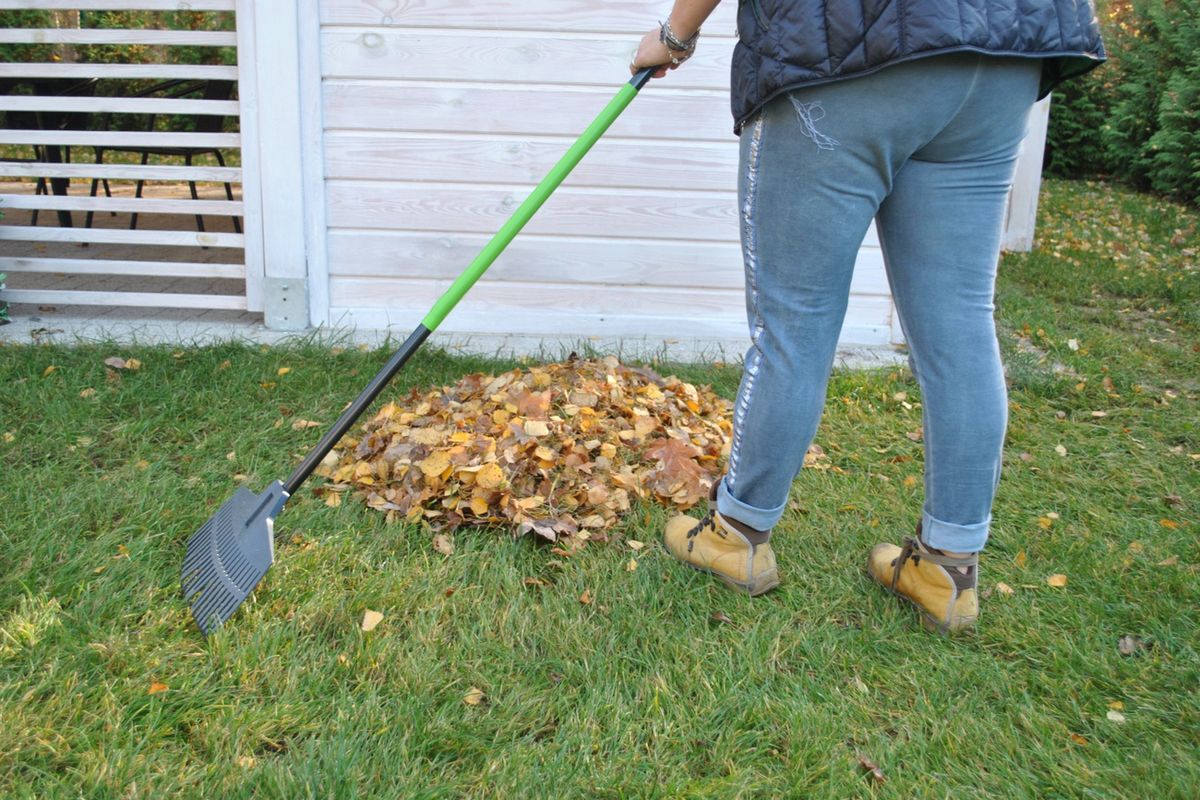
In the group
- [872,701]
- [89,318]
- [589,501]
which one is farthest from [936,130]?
[89,318]

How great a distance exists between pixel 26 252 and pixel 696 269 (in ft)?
13.1

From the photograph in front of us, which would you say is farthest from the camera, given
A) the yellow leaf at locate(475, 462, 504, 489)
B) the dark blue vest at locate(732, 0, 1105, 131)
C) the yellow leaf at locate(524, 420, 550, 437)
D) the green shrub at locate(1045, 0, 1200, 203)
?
the green shrub at locate(1045, 0, 1200, 203)

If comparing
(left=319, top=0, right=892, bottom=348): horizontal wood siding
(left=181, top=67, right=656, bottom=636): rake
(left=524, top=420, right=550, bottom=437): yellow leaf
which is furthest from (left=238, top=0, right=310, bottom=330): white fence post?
(left=181, top=67, right=656, bottom=636): rake

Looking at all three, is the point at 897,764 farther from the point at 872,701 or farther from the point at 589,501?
the point at 589,501

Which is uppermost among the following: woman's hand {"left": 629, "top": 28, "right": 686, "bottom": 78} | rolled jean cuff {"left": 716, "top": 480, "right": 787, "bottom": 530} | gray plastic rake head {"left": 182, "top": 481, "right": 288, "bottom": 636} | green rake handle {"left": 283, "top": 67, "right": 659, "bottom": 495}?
woman's hand {"left": 629, "top": 28, "right": 686, "bottom": 78}

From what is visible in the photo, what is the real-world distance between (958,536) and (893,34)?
1022 mm

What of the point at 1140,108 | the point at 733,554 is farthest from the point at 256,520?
the point at 1140,108

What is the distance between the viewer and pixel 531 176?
402 cm

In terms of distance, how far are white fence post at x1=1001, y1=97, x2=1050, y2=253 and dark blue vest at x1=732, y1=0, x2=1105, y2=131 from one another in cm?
522

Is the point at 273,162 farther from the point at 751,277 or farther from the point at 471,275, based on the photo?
the point at 751,277

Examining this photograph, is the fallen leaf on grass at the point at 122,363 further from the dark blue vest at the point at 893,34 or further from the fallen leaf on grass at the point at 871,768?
the fallen leaf on grass at the point at 871,768

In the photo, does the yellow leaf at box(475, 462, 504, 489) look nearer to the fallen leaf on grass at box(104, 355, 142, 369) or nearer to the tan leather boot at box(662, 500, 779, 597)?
the tan leather boot at box(662, 500, 779, 597)

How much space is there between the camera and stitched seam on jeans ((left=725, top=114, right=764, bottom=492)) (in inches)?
76.1

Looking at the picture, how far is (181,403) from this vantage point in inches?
128
